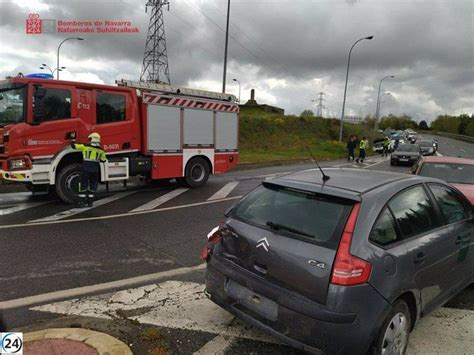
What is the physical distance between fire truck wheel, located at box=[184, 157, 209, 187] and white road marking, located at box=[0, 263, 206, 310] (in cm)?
660

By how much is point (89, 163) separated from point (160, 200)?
1.93m

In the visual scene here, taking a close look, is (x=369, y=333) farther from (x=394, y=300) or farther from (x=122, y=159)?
(x=122, y=159)

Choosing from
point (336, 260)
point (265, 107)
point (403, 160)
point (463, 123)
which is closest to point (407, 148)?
point (403, 160)

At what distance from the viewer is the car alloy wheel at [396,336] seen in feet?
9.12

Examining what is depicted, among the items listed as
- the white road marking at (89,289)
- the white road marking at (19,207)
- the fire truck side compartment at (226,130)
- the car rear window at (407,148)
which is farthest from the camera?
the car rear window at (407,148)

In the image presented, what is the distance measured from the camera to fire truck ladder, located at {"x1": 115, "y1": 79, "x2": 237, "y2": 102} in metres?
10.1

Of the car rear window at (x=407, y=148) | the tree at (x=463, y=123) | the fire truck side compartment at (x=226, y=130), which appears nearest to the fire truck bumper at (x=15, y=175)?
the fire truck side compartment at (x=226, y=130)

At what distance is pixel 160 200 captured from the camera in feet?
31.0

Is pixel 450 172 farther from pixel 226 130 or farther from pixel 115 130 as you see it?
pixel 115 130

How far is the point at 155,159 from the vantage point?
34.2 ft

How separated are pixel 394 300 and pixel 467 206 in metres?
1.89

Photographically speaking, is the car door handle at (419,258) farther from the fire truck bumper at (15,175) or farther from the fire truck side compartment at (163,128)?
the fire truck side compartment at (163,128)

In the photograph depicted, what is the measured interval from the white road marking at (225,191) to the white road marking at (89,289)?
5136mm

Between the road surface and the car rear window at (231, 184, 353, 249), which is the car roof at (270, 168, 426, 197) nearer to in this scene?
the car rear window at (231, 184, 353, 249)
